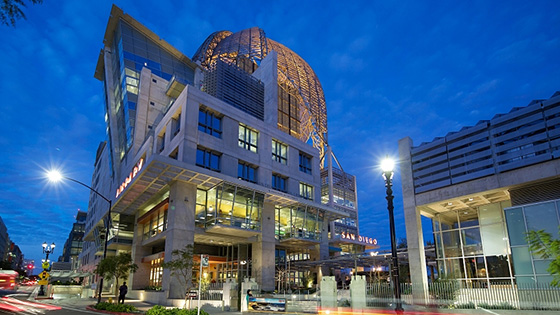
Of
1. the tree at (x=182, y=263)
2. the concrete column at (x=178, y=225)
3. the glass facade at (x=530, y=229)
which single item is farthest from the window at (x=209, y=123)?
the glass facade at (x=530, y=229)

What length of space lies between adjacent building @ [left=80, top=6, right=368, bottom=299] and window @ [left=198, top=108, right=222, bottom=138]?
13 centimetres

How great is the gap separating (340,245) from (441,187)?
1833 inches

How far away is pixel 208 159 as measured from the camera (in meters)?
41.1

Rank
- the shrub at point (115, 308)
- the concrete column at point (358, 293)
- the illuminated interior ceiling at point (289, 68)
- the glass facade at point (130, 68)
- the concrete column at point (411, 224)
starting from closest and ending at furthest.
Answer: the concrete column at point (358, 293)
the shrub at point (115, 308)
the concrete column at point (411, 224)
the glass facade at point (130, 68)
the illuminated interior ceiling at point (289, 68)

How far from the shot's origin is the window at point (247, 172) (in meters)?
44.4

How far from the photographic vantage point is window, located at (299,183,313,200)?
173 ft

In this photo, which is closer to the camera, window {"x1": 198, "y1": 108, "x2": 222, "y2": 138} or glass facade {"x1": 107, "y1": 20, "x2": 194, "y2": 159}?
window {"x1": 198, "y1": 108, "x2": 222, "y2": 138}

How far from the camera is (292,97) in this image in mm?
72062

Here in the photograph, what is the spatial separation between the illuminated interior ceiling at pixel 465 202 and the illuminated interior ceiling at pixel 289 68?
48921mm

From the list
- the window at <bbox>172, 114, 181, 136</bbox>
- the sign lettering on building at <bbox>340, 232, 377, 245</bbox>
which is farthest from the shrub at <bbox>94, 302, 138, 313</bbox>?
the sign lettering on building at <bbox>340, 232, 377, 245</bbox>

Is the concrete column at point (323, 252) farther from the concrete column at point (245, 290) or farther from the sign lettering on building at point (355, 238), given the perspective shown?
the concrete column at point (245, 290)

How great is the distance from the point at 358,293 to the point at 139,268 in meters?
34.0

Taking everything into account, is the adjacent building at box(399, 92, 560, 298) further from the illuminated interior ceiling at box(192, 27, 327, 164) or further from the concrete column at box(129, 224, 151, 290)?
the illuminated interior ceiling at box(192, 27, 327, 164)

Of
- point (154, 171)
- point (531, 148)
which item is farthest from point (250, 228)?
point (531, 148)
